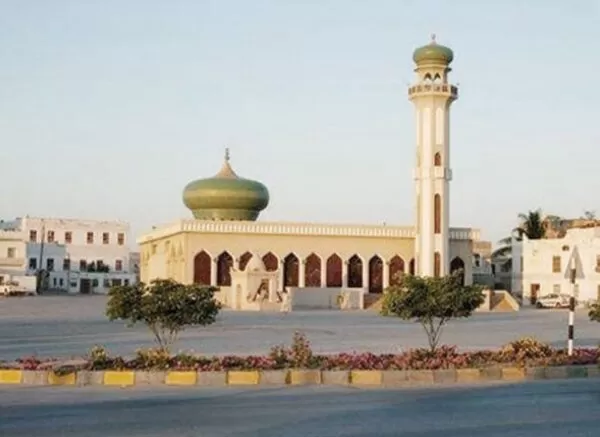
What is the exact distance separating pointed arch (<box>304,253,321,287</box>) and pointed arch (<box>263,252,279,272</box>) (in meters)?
1.78

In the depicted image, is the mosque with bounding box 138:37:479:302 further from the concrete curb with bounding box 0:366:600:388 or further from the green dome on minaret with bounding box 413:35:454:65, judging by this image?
the concrete curb with bounding box 0:366:600:388

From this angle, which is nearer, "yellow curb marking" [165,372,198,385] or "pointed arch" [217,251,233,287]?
"yellow curb marking" [165,372,198,385]

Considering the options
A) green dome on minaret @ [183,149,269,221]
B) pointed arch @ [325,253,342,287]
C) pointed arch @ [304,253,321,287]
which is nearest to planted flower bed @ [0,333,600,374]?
pointed arch @ [304,253,321,287]

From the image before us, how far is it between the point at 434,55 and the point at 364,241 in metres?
11.0

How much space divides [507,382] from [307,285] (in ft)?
146

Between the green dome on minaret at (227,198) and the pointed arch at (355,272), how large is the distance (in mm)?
8097

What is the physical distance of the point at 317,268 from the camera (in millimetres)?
58469

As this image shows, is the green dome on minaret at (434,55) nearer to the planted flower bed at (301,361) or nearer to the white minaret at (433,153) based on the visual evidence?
the white minaret at (433,153)

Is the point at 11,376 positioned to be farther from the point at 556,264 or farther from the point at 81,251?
the point at 81,251

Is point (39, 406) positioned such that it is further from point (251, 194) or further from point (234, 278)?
point (251, 194)

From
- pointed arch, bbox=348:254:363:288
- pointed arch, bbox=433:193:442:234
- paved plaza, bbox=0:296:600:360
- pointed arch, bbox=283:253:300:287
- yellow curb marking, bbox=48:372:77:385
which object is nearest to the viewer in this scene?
yellow curb marking, bbox=48:372:77:385

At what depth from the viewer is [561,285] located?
57.7 m

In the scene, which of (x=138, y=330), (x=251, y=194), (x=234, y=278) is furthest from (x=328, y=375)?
(x=251, y=194)

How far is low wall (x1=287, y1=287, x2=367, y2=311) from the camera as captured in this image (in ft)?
177
